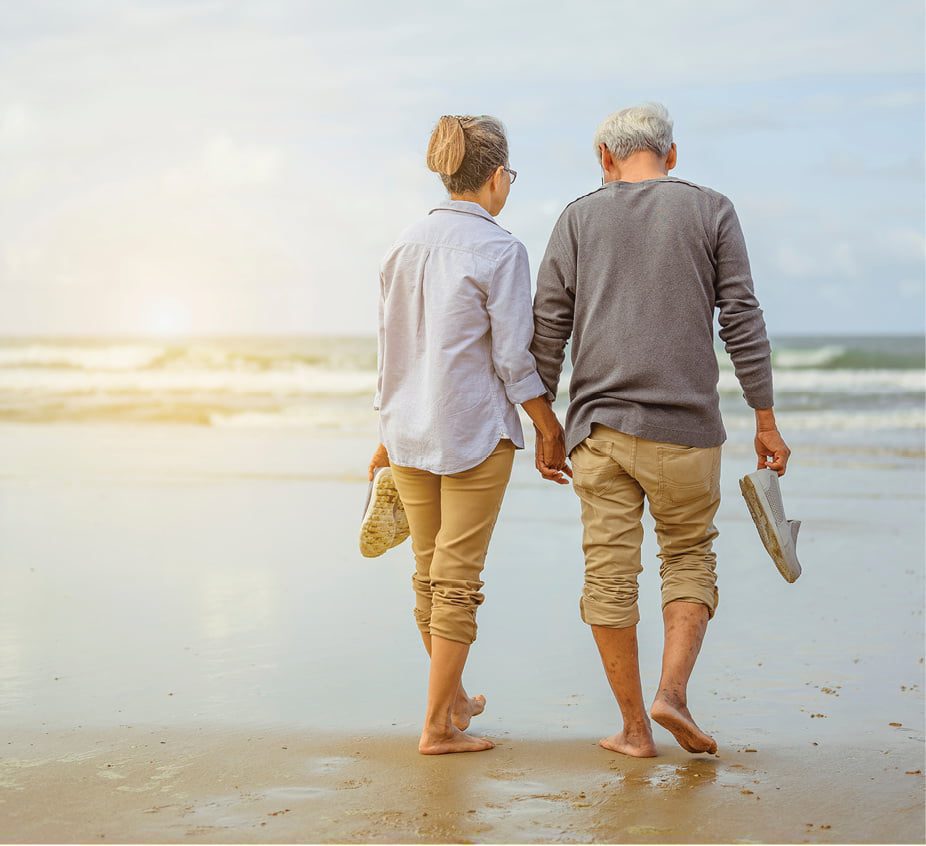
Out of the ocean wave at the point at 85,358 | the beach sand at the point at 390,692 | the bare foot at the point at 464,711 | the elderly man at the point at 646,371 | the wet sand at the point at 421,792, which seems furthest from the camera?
the ocean wave at the point at 85,358

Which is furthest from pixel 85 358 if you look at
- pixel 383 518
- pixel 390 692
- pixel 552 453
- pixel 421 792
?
pixel 421 792

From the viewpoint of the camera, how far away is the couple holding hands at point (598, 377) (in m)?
2.83

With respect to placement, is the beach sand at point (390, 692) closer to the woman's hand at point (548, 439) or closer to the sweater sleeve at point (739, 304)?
the woman's hand at point (548, 439)

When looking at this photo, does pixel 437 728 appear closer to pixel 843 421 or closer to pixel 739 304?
pixel 739 304

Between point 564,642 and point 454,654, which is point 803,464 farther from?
point 454,654

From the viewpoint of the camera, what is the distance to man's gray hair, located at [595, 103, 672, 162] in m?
2.94

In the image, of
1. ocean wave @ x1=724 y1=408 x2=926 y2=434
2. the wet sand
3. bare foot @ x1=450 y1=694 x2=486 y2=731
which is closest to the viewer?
the wet sand

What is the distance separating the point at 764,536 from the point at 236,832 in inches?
58.7

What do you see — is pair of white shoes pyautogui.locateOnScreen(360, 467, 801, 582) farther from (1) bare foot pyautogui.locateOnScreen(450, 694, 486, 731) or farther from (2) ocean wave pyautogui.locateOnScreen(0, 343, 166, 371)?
(2) ocean wave pyautogui.locateOnScreen(0, 343, 166, 371)

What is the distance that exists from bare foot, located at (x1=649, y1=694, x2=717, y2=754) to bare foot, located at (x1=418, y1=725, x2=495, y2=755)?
0.48 meters

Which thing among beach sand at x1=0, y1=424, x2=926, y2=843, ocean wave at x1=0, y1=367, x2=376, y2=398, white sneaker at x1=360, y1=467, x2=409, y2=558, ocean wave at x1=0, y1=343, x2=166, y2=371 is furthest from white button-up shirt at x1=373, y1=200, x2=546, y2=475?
ocean wave at x1=0, y1=343, x2=166, y2=371

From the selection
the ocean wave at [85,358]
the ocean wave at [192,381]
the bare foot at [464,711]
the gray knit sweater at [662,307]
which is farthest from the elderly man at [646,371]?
the ocean wave at [85,358]

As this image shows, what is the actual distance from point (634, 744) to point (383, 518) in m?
0.91

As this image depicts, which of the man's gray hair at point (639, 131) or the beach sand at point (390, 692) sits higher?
the man's gray hair at point (639, 131)
